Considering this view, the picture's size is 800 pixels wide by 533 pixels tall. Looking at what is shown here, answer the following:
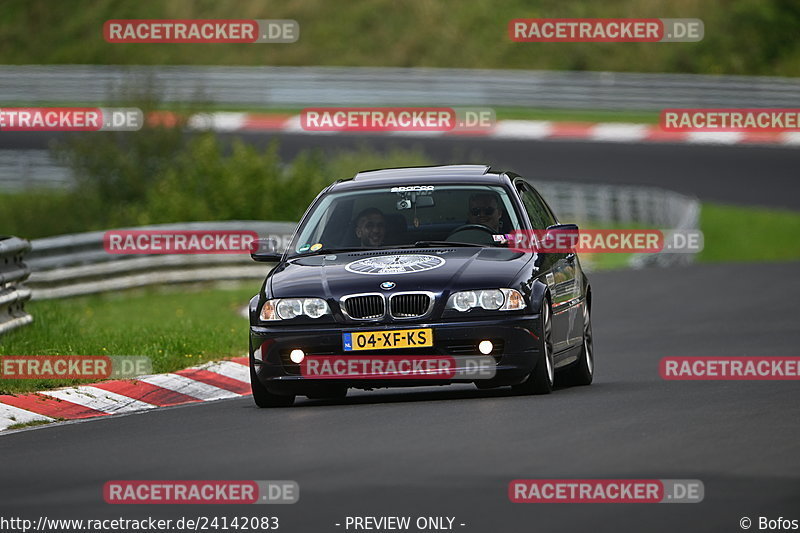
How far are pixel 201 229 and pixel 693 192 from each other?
555 inches

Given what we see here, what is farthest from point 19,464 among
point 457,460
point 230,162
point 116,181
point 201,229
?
point 116,181

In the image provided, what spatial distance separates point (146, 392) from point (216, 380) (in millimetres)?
1069

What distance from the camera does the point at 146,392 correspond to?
1244 centimetres

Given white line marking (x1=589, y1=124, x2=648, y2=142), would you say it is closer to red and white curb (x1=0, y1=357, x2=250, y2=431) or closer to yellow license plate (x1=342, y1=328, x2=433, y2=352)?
red and white curb (x1=0, y1=357, x2=250, y2=431)

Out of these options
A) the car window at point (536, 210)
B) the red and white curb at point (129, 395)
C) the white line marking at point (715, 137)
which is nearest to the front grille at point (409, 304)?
the car window at point (536, 210)

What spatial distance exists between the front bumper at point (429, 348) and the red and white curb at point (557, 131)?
27.1 m

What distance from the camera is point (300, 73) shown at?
43.2 meters

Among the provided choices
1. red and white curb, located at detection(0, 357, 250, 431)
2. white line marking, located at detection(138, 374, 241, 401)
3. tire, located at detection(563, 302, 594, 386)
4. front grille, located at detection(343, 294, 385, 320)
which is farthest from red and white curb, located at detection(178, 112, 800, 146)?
front grille, located at detection(343, 294, 385, 320)

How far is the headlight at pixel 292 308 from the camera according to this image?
1089cm

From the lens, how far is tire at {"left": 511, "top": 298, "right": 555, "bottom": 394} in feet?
Answer: 36.1

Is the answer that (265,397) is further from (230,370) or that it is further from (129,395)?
(230,370)

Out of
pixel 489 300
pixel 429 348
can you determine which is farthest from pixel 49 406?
pixel 489 300

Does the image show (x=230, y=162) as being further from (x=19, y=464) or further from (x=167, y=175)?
(x=19, y=464)

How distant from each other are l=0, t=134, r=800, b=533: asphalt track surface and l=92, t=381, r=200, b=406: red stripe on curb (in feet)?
2.17
